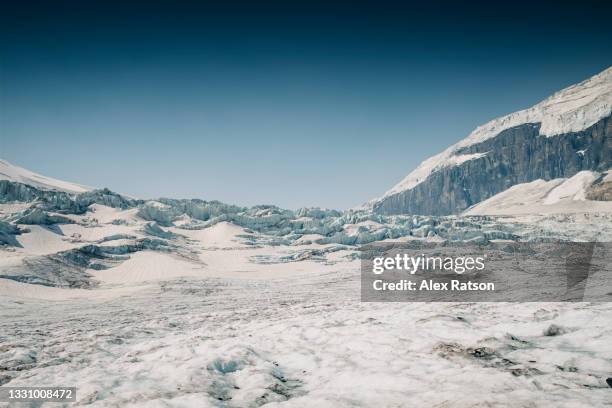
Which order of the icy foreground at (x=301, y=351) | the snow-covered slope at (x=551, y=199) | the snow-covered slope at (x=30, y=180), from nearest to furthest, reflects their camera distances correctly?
the icy foreground at (x=301, y=351) < the snow-covered slope at (x=551, y=199) < the snow-covered slope at (x=30, y=180)

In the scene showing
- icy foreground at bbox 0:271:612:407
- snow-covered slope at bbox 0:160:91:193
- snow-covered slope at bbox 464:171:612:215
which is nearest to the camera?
icy foreground at bbox 0:271:612:407

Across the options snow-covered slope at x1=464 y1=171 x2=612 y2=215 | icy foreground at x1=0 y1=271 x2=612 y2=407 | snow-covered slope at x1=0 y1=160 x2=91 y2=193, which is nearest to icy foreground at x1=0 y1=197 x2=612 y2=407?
icy foreground at x1=0 y1=271 x2=612 y2=407

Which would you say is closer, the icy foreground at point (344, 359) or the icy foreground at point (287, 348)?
the icy foreground at point (344, 359)

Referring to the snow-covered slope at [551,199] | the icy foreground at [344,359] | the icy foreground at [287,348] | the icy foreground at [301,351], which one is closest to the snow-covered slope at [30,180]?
the icy foreground at [287,348]

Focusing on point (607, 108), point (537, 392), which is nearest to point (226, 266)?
point (537, 392)

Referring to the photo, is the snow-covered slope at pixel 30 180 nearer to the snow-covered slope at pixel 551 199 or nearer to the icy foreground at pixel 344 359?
the icy foreground at pixel 344 359

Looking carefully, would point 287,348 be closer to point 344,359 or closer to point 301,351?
point 301,351

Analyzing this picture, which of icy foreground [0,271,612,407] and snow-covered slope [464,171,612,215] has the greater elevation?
snow-covered slope [464,171,612,215]

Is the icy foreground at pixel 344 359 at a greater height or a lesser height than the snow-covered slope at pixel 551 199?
lesser

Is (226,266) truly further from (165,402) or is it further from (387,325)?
(165,402)

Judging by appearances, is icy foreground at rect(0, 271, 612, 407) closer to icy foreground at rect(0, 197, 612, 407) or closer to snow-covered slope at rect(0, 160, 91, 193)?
icy foreground at rect(0, 197, 612, 407)
